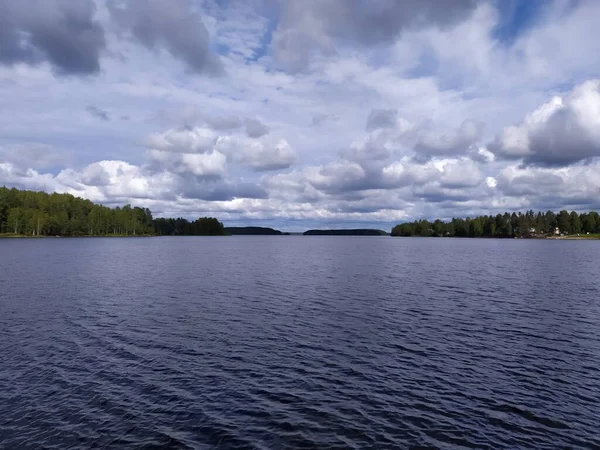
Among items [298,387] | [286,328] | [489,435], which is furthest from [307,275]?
[489,435]

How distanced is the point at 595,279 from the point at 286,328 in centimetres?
6953

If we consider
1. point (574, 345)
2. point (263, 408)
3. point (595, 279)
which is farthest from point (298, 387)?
point (595, 279)

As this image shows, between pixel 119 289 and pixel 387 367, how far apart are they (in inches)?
1884

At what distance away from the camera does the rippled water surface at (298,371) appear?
20.3m

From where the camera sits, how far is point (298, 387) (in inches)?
Answer: 1004

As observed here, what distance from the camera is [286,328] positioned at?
39375 mm

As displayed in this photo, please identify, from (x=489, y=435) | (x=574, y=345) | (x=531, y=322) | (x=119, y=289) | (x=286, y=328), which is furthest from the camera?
(x=119, y=289)

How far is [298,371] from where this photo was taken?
2820 cm

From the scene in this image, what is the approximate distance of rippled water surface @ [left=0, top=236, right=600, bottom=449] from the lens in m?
20.3

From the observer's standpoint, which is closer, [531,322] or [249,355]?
[249,355]

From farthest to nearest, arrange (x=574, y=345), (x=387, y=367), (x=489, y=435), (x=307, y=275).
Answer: (x=307, y=275)
(x=574, y=345)
(x=387, y=367)
(x=489, y=435)

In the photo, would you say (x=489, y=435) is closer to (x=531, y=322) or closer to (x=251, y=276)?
(x=531, y=322)

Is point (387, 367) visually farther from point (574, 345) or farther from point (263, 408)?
point (574, 345)

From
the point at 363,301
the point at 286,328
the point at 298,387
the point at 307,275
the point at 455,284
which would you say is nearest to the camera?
the point at 298,387
